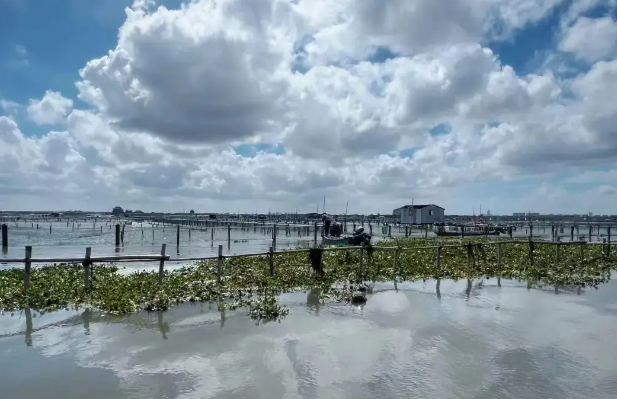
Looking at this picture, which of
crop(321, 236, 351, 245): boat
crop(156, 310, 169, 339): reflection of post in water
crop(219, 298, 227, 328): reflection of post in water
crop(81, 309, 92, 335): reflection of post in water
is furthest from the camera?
crop(321, 236, 351, 245): boat

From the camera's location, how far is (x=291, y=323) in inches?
454

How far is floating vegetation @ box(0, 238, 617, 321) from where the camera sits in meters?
13.1

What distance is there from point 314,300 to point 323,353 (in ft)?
16.6

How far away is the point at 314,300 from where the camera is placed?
47.0 ft

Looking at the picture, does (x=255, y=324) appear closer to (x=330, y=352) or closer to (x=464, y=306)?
(x=330, y=352)

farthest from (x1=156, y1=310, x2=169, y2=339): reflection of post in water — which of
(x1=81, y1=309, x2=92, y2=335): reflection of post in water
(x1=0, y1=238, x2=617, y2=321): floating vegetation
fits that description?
(x1=81, y1=309, x2=92, y2=335): reflection of post in water

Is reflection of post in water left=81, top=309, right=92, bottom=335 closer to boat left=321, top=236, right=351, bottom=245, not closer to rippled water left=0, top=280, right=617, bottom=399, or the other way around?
rippled water left=0, top=280, right=617, bottom=399

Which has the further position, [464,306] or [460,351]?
[464,306]

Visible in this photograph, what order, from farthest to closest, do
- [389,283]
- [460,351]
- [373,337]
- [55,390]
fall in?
[389,283] → [373,337] → [460,351] → [55,390]

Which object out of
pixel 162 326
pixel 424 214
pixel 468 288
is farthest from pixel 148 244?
pixel 424 214

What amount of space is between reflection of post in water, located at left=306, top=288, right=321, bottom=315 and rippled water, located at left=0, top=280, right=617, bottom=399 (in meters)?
0.14

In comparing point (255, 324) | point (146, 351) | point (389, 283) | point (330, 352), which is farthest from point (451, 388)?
point (389, 283)

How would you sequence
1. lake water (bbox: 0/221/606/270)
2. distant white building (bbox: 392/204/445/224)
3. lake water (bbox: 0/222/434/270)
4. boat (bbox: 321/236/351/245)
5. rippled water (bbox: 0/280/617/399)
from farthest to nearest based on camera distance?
distant white building (bbox: 392/204/445/224) < boat (bbox: 321/236/351/245) < lake water (bbox: 0/221/606/270) < lake water (bbox: 0/222/434/270) < rippled water (bbox: 0/280/617/399)

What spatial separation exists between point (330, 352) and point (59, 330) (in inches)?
263
